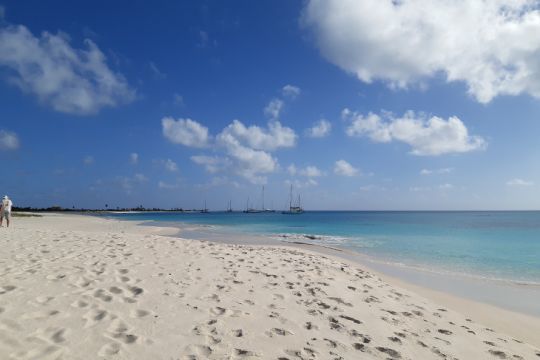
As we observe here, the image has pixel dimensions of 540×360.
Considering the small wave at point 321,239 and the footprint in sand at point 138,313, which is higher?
the footprint in sand at point 138,313

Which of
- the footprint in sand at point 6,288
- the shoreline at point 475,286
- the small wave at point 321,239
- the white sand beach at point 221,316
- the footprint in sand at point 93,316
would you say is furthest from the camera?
the small wave at point 321,239

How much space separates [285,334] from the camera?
200 inches

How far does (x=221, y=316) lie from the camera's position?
556 centimetres

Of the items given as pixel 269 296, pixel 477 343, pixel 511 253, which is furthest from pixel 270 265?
pixel 511 253

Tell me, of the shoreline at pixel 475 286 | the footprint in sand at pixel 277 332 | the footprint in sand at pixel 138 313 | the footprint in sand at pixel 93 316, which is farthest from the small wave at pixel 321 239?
the footprint in sand at pixel 93 316

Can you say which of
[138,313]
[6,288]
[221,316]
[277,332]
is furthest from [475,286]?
[6,288]


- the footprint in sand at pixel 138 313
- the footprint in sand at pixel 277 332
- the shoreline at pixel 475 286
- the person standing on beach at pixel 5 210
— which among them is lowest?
the shoreline at pixel 475 286

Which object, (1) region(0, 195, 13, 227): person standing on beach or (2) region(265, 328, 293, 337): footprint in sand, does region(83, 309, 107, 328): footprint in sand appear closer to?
(2) region(265, 328, 293, 337): footprint in sand

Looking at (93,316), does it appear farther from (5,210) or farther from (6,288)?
(5,210)

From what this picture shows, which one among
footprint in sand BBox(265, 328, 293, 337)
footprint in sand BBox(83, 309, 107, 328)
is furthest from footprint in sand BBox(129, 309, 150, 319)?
footprint in sand BBox(265, 328, 293, 337)

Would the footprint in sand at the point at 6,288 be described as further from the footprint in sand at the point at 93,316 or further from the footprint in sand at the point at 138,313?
the footprint in sand at the point at 138,313

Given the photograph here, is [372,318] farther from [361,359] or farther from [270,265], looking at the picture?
[270,265]

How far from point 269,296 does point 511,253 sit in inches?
869

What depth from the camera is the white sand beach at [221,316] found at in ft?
14.4
